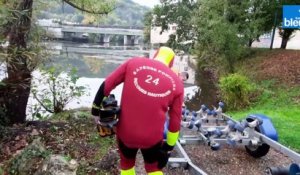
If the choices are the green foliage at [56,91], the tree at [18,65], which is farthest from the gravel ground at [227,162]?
the green foliage at [56,91]

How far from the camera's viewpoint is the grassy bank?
25.6ft

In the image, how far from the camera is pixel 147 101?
138 inches

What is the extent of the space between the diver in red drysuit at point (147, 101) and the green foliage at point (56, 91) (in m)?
4.23


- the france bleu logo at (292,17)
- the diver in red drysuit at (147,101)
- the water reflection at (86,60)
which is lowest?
the water reflection at (86,60)

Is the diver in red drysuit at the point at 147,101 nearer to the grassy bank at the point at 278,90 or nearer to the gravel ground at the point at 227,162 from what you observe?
the gravel ground at the point at 227,162

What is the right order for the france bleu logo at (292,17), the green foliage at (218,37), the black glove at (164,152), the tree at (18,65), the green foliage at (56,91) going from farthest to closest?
the green foliage at (218,37), the france bleu logo at (292,17), the green foliage at (56,91), the tree at (18,65), the black glove at (164,152)

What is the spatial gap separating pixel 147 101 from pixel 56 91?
16.0 ft

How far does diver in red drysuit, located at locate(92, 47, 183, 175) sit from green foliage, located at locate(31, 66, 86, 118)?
167 inches

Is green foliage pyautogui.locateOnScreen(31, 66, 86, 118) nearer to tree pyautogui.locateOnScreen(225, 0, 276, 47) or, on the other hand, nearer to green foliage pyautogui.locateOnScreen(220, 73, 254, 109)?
green foliage pyautogui.locateOnScreen(220, 73, 254, 109)

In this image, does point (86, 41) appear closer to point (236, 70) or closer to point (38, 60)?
→ point (236, 70)

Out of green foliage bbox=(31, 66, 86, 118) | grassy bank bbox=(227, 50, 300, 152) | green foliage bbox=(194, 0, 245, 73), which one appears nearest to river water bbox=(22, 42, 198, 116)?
green foliage bbox=(31, 66, 86, 118)

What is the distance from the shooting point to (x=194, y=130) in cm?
590

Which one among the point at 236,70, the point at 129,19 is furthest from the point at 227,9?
the point at 129,19

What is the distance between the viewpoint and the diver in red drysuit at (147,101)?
351 centimetres
